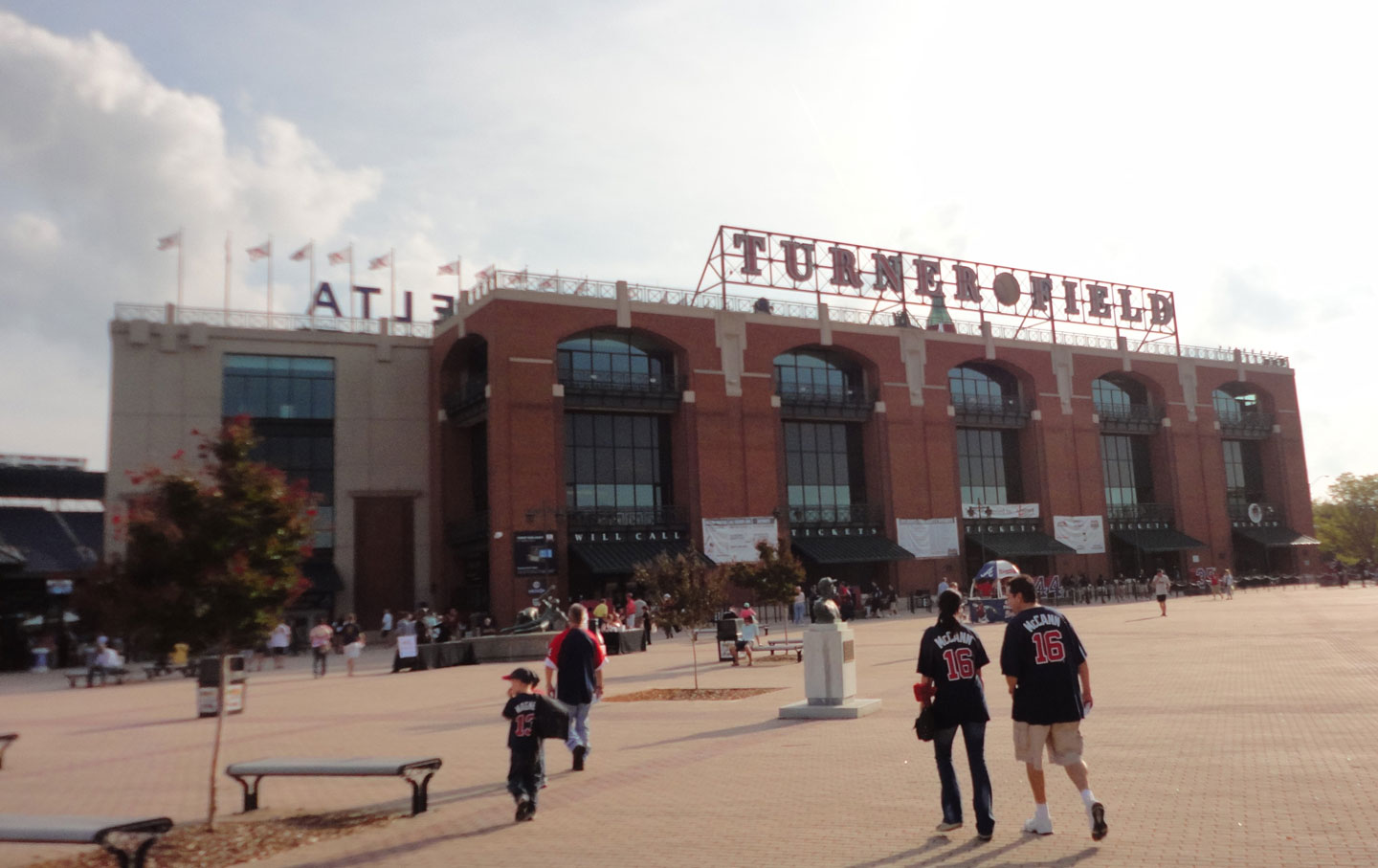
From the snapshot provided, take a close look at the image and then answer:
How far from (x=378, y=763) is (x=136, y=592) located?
8.54ft

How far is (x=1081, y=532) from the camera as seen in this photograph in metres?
59.7

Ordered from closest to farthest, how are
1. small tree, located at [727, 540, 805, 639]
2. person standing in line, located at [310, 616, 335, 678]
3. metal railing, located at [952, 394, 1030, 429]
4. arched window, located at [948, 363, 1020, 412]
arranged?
person standing in line, located at [310, 616, 335, 678]
small tree, located at [727, 540, 805, 639]
metal railing, located at [952, 394, 1030, 429]
arched window, located at [948, 363, 1020, 412]

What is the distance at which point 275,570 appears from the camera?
1002 centimetres

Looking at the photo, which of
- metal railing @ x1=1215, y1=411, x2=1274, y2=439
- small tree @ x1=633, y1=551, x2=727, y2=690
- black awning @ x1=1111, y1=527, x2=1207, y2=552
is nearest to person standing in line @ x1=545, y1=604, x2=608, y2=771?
small tree @ x1=633, y1=551, x2=727, y2=690

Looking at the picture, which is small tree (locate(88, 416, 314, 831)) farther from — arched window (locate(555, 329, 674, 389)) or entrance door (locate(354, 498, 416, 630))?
entrance door (locate(354, 498, 416, 630))

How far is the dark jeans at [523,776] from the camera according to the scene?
889 centimetres

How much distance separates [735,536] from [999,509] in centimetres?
1731

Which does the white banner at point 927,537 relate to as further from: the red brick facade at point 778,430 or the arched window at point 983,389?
the arched window at point 983,389

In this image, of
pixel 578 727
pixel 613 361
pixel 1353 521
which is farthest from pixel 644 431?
pixel 1353 521

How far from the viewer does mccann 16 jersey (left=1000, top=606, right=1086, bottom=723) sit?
7.31 metres

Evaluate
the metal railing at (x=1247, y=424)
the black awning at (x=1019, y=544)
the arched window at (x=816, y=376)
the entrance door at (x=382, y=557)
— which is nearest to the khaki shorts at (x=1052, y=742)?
the entrance door at (x=382, y=557)

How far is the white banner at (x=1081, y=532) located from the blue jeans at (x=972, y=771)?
5409 centimetres

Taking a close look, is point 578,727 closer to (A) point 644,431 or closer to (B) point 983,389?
(A) point 644,431

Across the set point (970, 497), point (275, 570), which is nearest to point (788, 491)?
point (970, 497)
